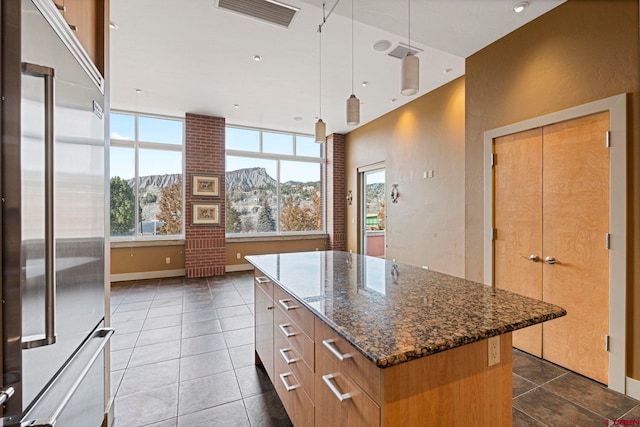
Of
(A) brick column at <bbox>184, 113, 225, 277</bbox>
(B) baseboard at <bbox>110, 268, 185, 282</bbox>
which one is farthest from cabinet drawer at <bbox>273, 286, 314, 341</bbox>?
(B) baseboard at <bbox>110, 268, 185, 282</bbox>

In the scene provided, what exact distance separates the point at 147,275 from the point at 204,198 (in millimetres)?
1878

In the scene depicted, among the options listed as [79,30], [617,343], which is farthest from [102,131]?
[617,343]

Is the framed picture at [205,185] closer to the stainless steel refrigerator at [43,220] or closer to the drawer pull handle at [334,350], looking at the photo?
the stainless steel refrigerator at [43,220]

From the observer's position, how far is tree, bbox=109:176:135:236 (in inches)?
222

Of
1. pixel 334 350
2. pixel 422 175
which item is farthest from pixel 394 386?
pixel 422 175

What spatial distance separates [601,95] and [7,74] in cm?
346

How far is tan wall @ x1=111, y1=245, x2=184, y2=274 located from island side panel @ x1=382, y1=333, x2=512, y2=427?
599cm

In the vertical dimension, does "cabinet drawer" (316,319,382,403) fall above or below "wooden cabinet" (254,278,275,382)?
above

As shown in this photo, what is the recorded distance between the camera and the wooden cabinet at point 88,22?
1.40 metres

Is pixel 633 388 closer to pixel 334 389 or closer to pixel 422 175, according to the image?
pixel 334 389

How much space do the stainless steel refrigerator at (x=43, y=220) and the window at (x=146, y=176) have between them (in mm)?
5054

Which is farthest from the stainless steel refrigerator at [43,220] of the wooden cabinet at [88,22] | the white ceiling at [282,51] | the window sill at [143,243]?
the window sill at [143,243]

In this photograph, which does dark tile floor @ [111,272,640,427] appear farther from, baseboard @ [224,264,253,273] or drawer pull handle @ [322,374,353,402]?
baseboard @ [224,264,253,273]

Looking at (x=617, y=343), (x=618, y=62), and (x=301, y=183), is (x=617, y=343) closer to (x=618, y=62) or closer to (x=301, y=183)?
(x=618, y=62)
